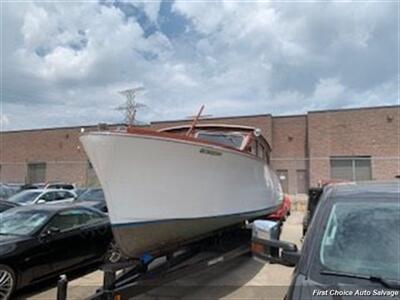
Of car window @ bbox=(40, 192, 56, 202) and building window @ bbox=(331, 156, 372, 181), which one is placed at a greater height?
building window @ bbox=(331, 156, 372, 181)

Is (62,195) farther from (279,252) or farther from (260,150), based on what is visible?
(279,252)

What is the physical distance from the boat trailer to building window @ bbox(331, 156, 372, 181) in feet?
103

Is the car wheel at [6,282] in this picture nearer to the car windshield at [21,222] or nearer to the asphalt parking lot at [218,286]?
the asphalt parking lot at [218,286]

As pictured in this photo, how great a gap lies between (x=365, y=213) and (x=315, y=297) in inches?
35.3

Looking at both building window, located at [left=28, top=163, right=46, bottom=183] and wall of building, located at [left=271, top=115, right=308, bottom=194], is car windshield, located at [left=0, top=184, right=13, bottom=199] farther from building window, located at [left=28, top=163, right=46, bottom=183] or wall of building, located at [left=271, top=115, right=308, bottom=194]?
building window, located at [left=28, top=163, right=46, bottom=183]

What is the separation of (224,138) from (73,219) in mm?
3588

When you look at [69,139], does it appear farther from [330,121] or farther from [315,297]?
[315,297]

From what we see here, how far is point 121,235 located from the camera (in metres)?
6.40

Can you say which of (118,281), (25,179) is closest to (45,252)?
(118,281)

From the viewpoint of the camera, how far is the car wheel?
6.92 meters

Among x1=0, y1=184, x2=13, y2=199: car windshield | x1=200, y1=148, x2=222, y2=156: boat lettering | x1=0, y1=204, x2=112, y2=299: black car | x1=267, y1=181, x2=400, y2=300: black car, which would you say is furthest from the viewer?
x1=0, y1=184, x2=13, y2=199: car windshield

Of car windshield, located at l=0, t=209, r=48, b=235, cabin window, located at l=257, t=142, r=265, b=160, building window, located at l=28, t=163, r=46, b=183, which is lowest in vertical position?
car windshield, located at l=0, t=209, r=48, b=235

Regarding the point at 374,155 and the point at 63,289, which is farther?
the point at 374,155

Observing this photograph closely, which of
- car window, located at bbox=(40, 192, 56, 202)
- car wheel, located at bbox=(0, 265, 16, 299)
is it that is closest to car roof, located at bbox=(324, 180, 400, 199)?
car wheel, located at bbox=(0, 265, 16, 299)
